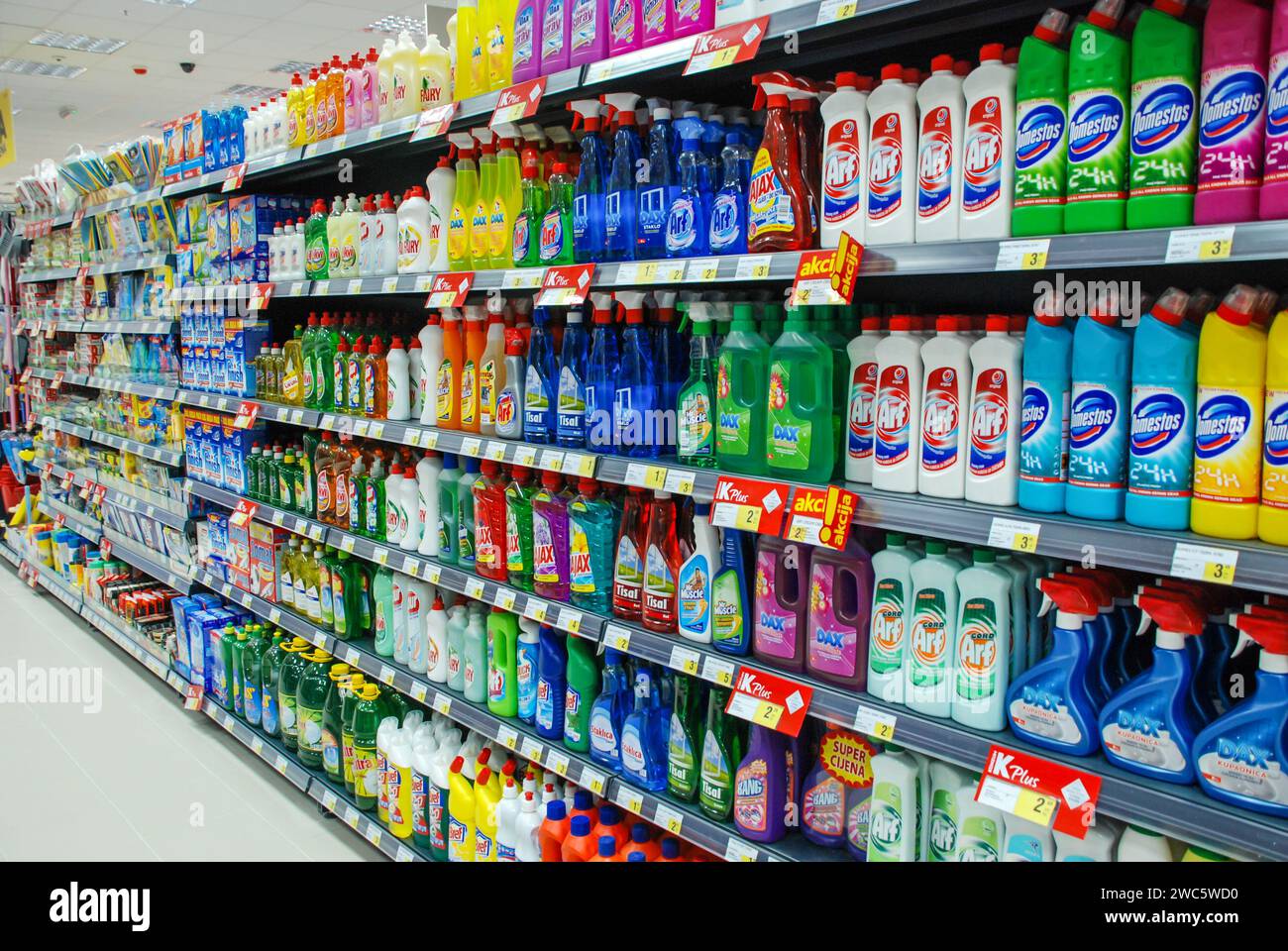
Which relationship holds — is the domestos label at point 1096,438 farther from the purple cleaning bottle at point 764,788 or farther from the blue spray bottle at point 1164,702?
the purple cleaning bottle at point 764,788

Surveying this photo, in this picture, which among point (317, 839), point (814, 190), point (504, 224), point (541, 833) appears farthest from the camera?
point (317, 839)

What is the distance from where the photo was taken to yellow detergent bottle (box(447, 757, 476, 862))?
9.12 feet

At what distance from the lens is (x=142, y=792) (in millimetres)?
3584

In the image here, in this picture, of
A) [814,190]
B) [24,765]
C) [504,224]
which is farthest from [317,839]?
[814,190]

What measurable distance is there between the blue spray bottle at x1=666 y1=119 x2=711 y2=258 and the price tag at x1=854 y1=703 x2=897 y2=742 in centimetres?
103

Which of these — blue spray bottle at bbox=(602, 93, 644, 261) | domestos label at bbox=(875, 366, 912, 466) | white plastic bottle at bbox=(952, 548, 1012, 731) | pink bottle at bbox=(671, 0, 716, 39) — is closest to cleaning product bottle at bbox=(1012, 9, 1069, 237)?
domestos label at bbox=(875, 366, 912, 466)

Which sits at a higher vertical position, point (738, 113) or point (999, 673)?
point (738, 113)

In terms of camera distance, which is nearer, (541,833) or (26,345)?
(541,833)

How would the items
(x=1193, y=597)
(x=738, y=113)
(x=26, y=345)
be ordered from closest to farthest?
(x=1193, y=597)
(x=738, y=113)
(x=26, y=345)

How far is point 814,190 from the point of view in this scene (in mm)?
1994

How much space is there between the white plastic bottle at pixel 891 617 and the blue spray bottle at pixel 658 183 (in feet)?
2.84
